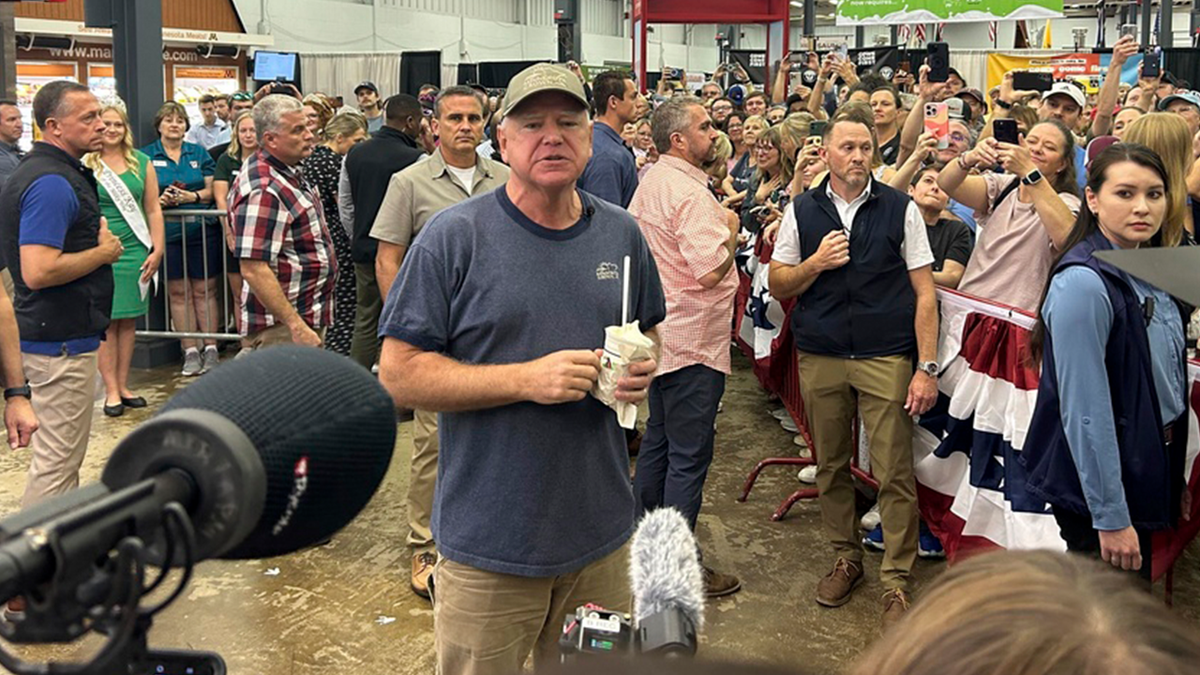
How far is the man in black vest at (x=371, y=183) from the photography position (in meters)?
6.08

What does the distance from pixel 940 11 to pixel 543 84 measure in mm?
13297

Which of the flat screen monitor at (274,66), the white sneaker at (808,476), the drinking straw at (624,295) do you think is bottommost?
the white sneaker at (808,476)

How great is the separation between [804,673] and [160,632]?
4.13m

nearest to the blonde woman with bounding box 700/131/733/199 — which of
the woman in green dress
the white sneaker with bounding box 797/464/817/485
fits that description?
the white sneaker with bounding box 797/464/817/485

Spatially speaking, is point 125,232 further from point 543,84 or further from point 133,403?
point 543,84

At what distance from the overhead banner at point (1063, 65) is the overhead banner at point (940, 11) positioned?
77cm

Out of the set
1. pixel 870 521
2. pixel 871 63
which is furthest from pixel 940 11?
pixel 870 521

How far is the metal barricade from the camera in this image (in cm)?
813

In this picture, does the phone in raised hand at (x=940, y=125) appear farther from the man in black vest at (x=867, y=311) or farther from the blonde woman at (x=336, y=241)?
the blonde woman at (x=336, y=241)

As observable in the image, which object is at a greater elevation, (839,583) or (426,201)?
(426,201)

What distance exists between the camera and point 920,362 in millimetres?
4305

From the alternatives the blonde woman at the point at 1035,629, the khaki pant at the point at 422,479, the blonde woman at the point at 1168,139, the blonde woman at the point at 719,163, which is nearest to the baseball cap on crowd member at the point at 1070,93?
the blonde woman at the point at 719,163

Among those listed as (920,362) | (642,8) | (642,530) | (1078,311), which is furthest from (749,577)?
(642,8)

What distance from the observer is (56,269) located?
14.3 ft
